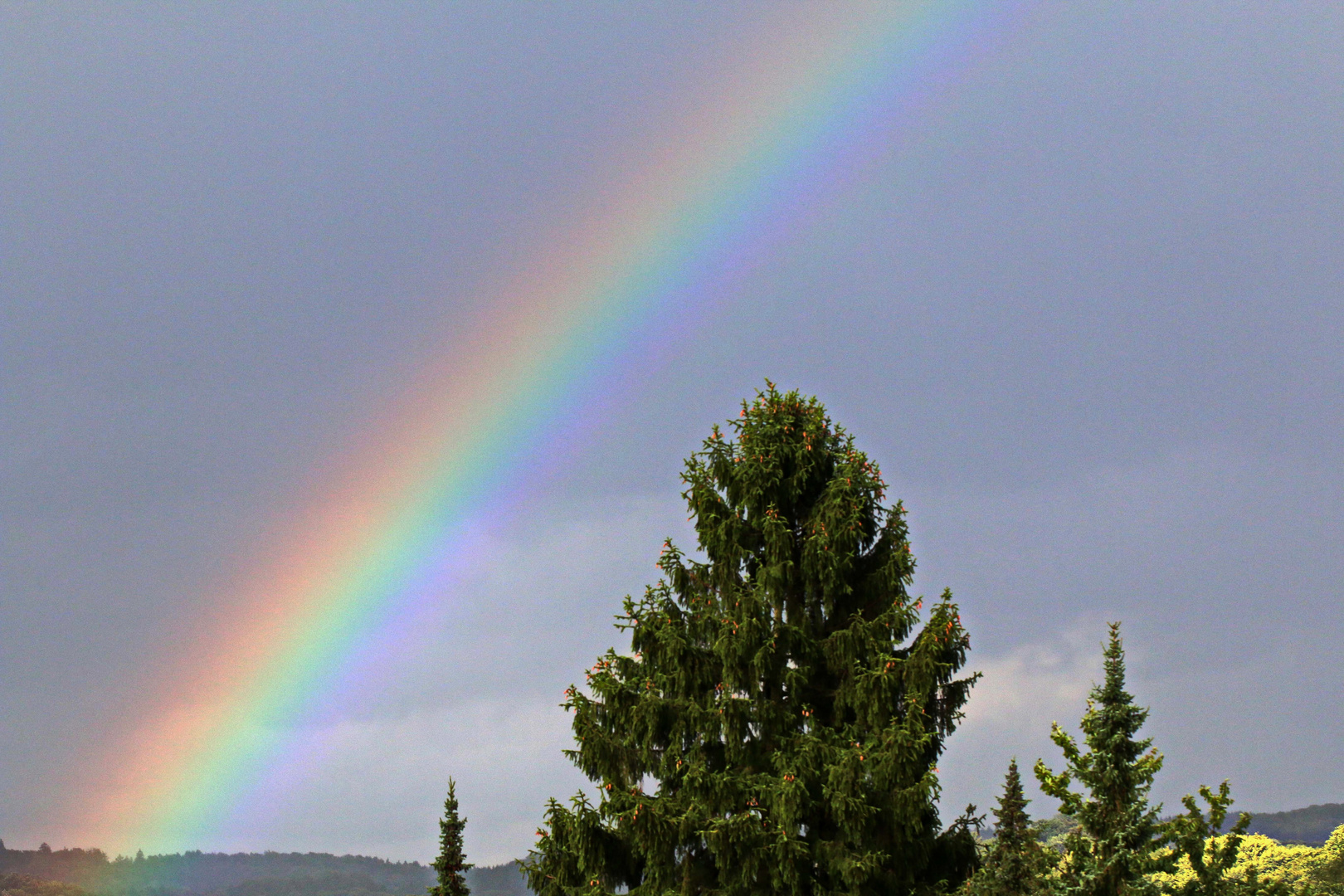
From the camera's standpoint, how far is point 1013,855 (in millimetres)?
17797

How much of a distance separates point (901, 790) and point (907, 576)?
13.7 ft

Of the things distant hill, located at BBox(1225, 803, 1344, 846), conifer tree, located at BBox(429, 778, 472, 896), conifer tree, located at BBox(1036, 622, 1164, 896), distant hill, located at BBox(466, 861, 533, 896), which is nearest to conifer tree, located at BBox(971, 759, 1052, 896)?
conifer tree, located at BBox(1036, 622, 1164, 896)

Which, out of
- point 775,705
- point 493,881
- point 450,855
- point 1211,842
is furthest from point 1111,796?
point 493,881

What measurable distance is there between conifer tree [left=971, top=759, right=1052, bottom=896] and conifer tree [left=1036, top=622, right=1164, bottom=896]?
79cm

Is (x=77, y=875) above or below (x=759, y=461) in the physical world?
below

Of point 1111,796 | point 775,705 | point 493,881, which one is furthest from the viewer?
point 493,881

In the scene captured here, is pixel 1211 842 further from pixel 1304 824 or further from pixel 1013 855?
pixel 1304 824

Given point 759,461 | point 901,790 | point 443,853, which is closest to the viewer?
point 901,790

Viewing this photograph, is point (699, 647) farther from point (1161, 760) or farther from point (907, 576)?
point (1161, 760)

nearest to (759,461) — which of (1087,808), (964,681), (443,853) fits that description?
(964,681)

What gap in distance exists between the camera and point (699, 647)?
76.0 feet

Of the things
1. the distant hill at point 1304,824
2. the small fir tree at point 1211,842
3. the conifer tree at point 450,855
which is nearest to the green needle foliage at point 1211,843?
the small fir tree at point 1211,842

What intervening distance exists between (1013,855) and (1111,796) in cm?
227

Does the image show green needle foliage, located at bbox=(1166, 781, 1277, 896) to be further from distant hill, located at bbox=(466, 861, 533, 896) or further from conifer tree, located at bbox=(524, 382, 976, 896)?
distant hill, located at bbox=(466, 861, 533, 896)
